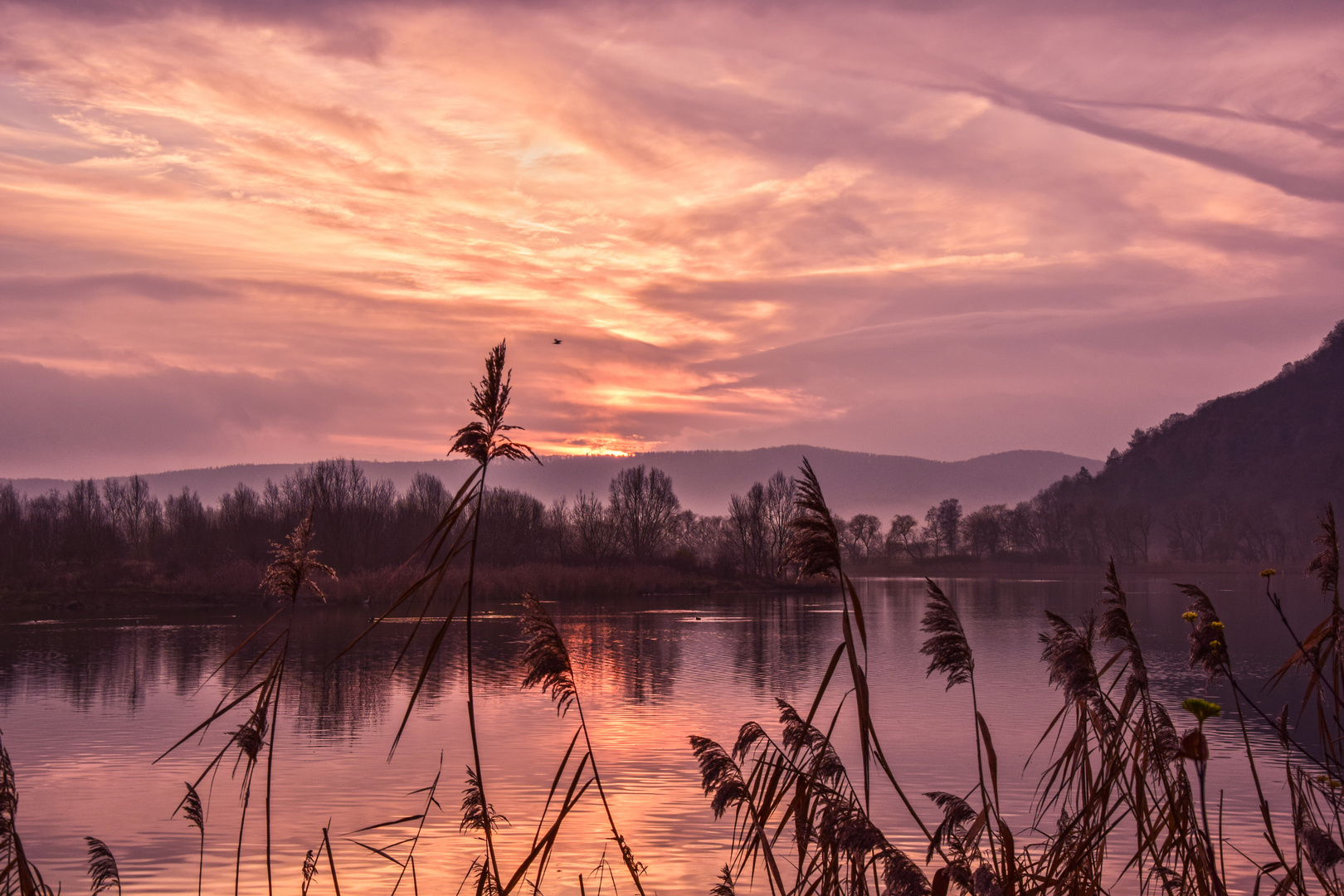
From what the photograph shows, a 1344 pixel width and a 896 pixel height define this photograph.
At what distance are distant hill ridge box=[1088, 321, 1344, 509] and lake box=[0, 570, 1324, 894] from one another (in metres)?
112

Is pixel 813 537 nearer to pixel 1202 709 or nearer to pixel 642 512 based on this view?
pixel 1202 709

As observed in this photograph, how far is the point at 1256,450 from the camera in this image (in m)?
148

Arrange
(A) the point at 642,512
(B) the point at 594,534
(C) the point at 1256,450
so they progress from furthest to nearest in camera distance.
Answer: (C) the point at 1256,450
(A) the point at 642,512
(B) the point at 594,534

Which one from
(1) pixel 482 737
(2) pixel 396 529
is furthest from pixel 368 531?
(1) pixel 482 737

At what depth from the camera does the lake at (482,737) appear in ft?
38.4

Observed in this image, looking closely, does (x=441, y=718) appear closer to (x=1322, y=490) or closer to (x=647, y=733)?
(x=647, y=733)

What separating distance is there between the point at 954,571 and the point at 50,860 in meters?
110

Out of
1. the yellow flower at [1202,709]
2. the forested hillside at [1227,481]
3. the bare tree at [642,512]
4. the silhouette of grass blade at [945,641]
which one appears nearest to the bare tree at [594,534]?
the bare tree at [642,512]

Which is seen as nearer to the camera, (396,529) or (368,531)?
(368,531)

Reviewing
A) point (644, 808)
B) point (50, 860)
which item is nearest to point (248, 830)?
point (50, 860)

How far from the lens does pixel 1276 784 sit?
582 inches

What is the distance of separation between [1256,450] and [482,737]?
158m

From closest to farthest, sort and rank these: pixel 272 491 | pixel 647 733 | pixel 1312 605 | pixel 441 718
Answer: pixel 647 733 < pixel 441 718 < pixel 1312 605 < pixel 272 491

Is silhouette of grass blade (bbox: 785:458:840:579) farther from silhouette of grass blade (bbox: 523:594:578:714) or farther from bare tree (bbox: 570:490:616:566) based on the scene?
bare tree (bbox: 570:490:616:566)
